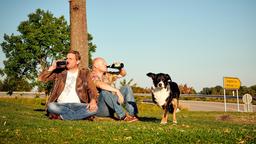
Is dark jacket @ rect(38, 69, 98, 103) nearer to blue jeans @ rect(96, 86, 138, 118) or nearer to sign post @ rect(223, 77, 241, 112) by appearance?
blue jeans @ rect(96, 86, 138, 118)

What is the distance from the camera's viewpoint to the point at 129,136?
21.0ft

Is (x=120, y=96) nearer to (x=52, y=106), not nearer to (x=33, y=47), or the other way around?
(x=52, y=106)

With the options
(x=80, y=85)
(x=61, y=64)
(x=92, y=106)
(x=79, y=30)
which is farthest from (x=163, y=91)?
(x=79, y=30)

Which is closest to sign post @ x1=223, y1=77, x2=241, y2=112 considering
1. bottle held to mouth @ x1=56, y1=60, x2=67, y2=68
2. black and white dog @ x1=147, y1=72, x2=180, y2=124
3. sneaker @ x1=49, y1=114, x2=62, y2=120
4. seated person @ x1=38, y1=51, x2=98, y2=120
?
black and white dog @ x1=147, y1=72, x2=180, y2=124

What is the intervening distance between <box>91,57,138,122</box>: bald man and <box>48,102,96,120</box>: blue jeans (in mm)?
493

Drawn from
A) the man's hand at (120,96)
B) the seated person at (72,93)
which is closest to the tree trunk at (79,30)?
the seated person at (72,93)

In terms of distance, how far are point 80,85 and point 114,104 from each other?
1.09 m

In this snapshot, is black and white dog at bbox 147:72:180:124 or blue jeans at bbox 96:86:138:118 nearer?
blue jeans at bbox 96:86:138:118

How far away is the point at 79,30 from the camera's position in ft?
47.1

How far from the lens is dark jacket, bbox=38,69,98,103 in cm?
977

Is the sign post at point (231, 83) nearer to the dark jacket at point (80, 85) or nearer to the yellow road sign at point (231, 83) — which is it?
the yellow road sign at point (231, 83)

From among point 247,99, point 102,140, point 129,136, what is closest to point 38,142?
point 102,140

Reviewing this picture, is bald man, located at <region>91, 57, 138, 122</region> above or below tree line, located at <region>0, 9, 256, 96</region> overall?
below

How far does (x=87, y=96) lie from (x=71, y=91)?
47cm
